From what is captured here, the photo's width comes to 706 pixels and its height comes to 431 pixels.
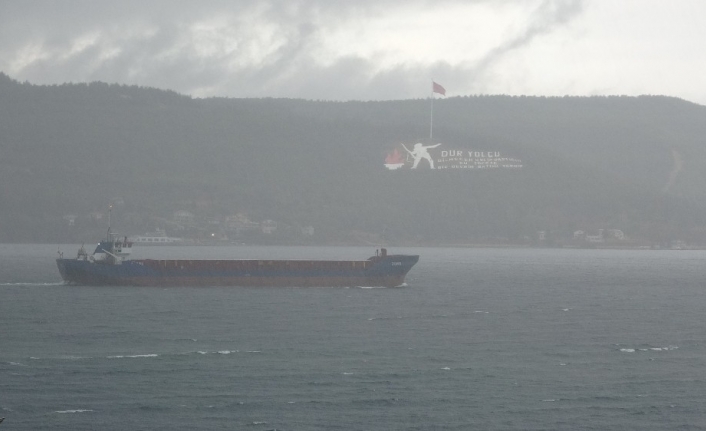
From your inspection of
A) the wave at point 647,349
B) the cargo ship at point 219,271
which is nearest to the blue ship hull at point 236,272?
the cargo ship at point 219,271

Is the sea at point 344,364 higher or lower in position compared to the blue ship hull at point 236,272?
lower

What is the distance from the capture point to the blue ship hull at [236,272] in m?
80.8

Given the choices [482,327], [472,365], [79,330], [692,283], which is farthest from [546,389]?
[692,283]

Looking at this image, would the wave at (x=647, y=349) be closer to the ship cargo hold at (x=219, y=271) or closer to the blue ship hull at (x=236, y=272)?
the ship cargo hold at (x=219, y=271)

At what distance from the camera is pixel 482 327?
183ft

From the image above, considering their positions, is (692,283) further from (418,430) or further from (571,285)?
(418,430)

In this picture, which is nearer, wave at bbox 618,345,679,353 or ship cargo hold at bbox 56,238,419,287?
wave at bbox 618,345,679,353

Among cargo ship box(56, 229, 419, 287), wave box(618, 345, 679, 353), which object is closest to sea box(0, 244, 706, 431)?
wave box(618, 345, 679, 353)

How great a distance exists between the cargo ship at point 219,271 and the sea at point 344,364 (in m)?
8.01

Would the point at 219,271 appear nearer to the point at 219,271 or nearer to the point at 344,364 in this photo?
the point at 219,271

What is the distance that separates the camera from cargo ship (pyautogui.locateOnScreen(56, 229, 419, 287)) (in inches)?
3184

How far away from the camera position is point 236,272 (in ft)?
269

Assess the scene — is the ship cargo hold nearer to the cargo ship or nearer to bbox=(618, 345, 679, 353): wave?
the cargo ship

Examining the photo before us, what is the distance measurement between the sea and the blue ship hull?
801 centimetres
